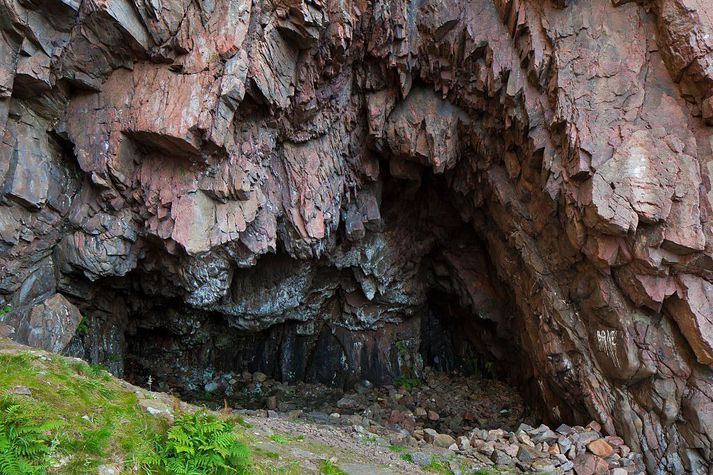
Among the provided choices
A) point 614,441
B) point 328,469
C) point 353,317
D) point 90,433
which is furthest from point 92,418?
point 353,317

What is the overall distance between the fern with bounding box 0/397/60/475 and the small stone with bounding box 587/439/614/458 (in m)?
10.5

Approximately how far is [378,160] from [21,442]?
515 inches

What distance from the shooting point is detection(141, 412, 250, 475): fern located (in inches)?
191

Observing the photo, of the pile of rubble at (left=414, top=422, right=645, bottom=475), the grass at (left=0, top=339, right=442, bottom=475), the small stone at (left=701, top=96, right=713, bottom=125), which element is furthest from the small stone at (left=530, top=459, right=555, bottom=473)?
the small stone at (left=701, top=96, right=713, bottom=125)

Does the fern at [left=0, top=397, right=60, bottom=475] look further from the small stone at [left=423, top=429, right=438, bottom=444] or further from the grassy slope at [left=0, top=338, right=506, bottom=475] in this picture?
the small stone at [left=423, top=429, right=438, bottom=444]

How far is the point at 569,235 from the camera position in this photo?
11.4 m

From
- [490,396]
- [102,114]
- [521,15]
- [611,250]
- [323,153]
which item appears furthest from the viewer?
[490,396]

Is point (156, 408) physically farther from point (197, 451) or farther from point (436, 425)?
point (436, 425)

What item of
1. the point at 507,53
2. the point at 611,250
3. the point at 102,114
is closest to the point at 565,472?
the point at 611,250

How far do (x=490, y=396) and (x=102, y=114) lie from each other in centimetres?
1594

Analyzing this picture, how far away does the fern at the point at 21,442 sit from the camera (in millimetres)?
3945

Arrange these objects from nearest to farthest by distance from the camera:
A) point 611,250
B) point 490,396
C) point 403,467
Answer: point 403,467, point 611,250, point 490,396

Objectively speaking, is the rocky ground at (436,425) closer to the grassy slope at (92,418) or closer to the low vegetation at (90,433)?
the grassy slope at (92,418)

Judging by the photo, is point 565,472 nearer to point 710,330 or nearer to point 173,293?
point 710,330
